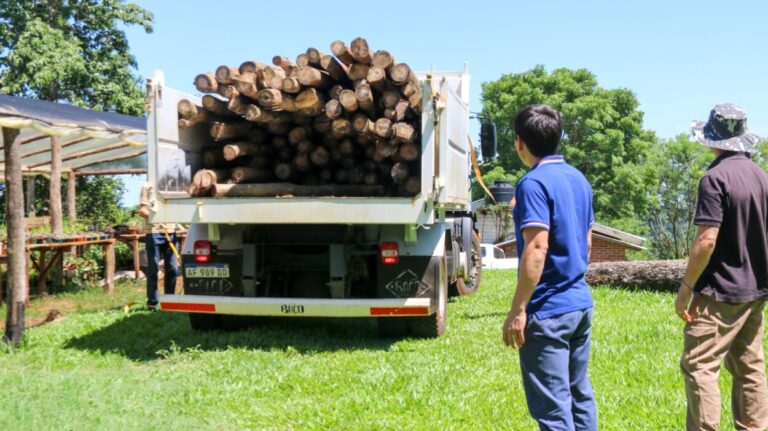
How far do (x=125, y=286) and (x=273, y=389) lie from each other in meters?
8.65

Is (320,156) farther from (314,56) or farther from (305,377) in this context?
(305,377)

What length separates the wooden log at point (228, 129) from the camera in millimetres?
7480

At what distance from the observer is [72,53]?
841 inches

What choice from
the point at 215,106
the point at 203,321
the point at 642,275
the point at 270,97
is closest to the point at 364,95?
the point at 270,97

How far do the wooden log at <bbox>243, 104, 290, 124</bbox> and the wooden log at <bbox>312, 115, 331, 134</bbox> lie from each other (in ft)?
1.05

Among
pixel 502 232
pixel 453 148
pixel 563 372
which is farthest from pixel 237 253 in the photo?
pixel 502 232

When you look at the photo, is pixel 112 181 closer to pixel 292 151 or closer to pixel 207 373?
pixel 292 151

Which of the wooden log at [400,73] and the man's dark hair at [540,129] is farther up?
the wooden log at [400,73]

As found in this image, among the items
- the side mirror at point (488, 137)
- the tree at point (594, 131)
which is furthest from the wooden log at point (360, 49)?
the tree at point (594, 131)

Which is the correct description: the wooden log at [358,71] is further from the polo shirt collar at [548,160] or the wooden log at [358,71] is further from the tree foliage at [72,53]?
the tree foliage at [72,53]

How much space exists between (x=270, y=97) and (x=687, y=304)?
14.5 ft

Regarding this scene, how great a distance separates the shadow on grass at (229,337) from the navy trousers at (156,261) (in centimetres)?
95

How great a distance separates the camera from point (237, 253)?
7383 millimetres

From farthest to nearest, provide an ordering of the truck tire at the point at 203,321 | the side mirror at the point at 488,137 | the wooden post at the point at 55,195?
the wooden post at the point at 55,195 < the side mirror at the point at 488,137 < the truck tire at the point at 203,321
